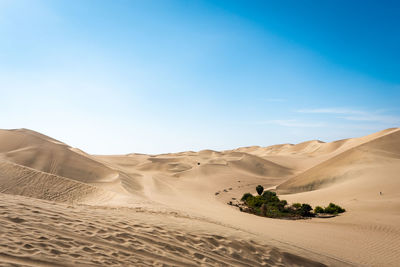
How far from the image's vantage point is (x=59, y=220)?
622 centimetres

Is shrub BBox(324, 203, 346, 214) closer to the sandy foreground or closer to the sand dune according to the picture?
the sandy foreground

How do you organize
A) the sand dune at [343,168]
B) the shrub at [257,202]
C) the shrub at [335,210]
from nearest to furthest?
the shrub at [335,210] < the shrub at [257,202] < the sand dune at [343,168]

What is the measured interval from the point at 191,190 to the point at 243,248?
2333 centimetres

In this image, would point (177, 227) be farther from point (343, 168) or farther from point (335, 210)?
point (343, 168)

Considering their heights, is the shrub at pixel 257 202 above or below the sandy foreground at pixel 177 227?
above

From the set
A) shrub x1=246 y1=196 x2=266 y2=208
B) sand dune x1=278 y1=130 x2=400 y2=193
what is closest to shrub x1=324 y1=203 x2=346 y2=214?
shrub x1=246 y1=196 x2=266 y2=208

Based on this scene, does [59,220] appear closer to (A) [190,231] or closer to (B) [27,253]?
(B) [27,253]

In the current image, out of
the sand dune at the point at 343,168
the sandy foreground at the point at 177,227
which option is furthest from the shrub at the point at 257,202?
the sand dune at the point at 343,168

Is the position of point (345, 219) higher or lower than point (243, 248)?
higher

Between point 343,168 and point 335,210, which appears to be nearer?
point 335,210

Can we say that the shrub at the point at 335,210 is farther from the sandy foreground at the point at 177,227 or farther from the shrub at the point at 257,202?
the shrub at the point at 257,202

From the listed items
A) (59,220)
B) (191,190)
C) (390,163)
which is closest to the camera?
(59,220)

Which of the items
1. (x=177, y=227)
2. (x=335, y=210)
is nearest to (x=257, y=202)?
(x=335, y=210)

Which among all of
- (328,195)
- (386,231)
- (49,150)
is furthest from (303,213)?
(49,150)
